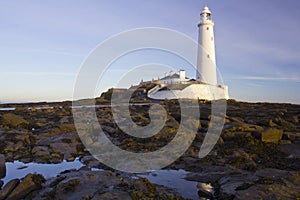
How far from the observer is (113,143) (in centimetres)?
1413

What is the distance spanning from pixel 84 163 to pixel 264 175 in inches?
273

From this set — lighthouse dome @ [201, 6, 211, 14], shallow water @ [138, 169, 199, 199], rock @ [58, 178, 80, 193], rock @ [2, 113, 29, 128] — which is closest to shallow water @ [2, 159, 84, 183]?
rock @ [58, 178, 80, 193]

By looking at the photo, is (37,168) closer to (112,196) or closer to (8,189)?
(8,189)

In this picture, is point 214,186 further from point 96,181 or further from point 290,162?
point 290,162

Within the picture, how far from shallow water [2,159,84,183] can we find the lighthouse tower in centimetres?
3442

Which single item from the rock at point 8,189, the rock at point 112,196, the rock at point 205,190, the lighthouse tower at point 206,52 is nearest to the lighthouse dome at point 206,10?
the lighthouse tower at point 206,52

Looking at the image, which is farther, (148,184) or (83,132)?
(83,132)

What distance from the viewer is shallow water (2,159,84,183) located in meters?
9.38

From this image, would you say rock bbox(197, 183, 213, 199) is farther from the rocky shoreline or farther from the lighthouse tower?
the lighthouse tower

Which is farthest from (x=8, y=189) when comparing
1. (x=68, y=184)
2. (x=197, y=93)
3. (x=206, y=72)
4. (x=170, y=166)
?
(x=206, y=72)

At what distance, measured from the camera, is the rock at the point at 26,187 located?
6.77 metres

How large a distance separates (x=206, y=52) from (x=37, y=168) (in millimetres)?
36938

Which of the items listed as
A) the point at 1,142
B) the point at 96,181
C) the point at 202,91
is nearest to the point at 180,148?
the point at 96,181

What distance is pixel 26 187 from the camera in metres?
7.14
